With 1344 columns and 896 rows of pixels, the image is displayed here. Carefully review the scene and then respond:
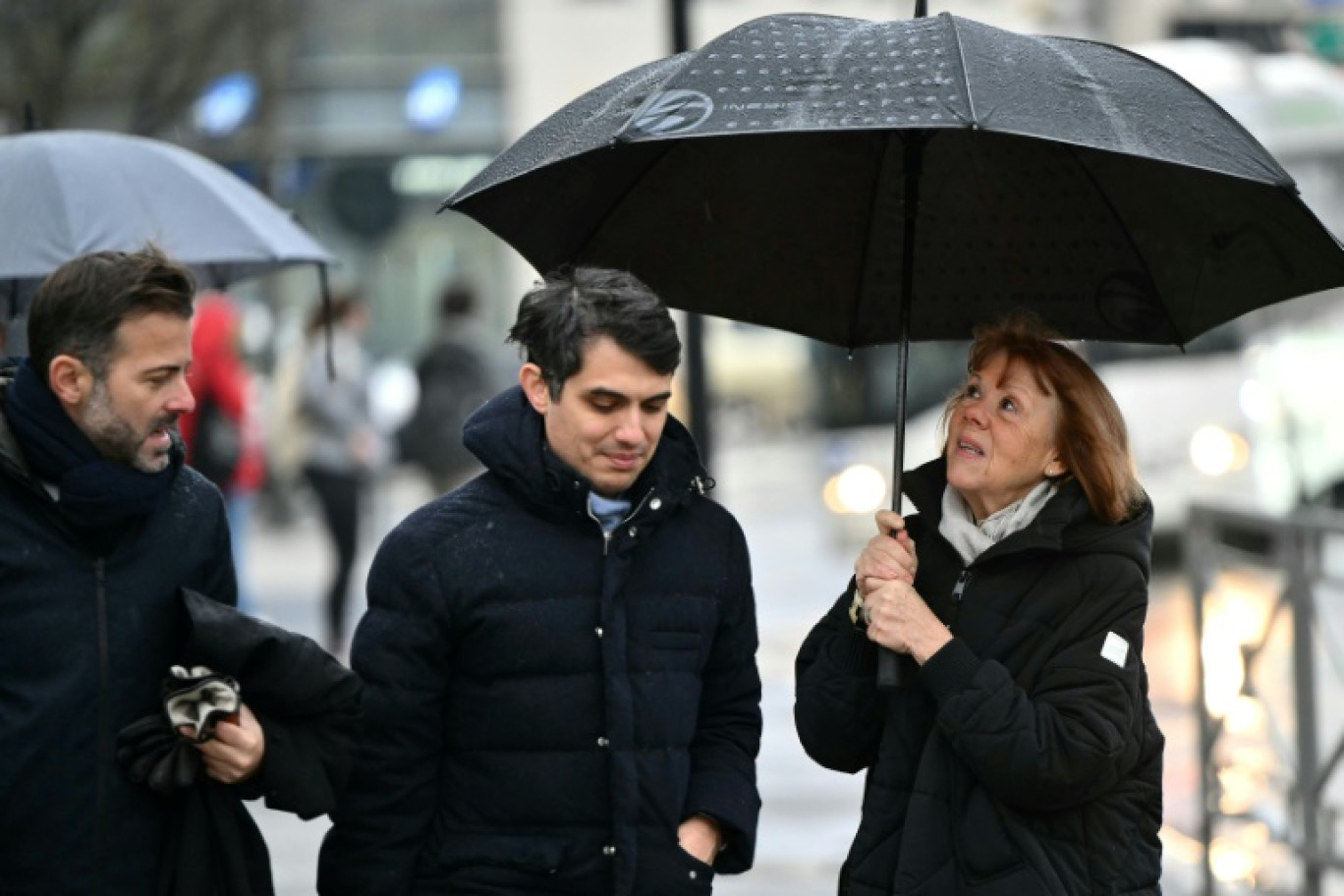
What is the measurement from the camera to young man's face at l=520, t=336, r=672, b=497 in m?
3.77

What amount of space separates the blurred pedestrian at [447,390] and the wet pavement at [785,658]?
Answer: 1.20m

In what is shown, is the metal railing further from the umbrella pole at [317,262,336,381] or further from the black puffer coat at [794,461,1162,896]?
the black puffer coat at [794,461,1162,896]

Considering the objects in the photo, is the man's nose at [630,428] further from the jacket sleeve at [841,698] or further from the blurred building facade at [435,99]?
the blurred building facade at [435,99]

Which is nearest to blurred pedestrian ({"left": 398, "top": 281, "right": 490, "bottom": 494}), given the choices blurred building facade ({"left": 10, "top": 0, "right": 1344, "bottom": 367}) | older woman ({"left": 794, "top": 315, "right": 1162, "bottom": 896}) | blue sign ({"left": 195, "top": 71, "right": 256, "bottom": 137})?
blue sign ({"left": 195, "top": 71, "right": 256, "bottom": 137})

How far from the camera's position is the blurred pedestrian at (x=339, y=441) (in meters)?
11.8

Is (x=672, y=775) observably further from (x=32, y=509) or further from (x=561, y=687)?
(x=32, y=509)

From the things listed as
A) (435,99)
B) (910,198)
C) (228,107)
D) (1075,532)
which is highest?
(435,99)

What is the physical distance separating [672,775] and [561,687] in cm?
24

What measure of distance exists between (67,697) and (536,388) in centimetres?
91

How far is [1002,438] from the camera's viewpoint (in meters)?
3.90

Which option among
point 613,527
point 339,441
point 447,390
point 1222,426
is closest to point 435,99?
point 1222,426

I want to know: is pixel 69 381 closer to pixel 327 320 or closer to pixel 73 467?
pixel 73 467

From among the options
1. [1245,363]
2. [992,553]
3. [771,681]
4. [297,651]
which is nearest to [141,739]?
[297,651]

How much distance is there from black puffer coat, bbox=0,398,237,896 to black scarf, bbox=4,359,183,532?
1.4 inches
